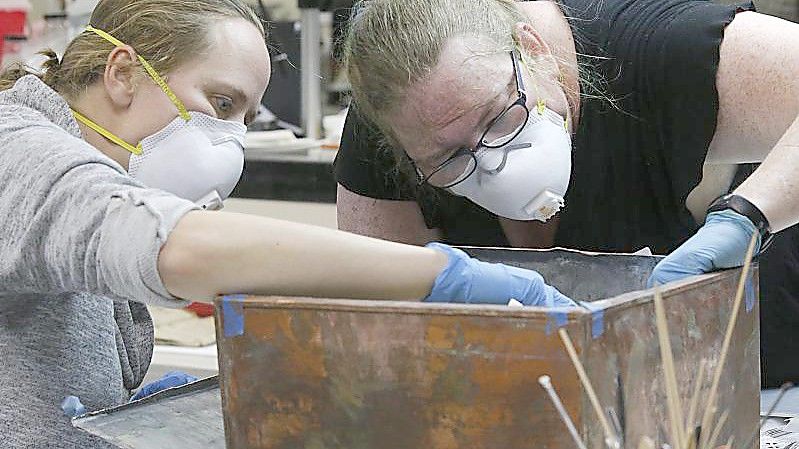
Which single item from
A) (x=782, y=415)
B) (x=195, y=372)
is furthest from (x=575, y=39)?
(x=195, y=372)

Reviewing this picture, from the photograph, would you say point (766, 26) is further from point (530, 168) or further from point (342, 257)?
point (342, 257)

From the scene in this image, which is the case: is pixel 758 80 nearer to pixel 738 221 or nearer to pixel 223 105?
pixel 738 221

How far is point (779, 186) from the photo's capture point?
120 cm

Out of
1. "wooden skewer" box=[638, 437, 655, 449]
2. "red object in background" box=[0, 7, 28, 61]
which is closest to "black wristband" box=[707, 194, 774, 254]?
"wooden skewer" box=[638, 437, 655, 449]

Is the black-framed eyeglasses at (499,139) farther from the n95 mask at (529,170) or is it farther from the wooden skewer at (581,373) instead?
the wooden skewer at (581,373)

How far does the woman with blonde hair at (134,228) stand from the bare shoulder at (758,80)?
464 millimetres

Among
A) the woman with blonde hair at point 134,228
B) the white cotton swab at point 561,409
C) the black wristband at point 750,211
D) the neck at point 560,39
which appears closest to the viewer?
the white cotton swab at point 561,409

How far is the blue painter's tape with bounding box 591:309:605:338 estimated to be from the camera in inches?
30.6

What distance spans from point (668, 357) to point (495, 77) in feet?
2.07

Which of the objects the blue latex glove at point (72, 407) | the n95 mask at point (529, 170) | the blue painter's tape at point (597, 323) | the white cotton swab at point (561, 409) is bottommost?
the blue latex glove at point (72, 407)

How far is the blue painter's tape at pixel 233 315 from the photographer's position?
2.85 ft

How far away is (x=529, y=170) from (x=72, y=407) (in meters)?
0.65

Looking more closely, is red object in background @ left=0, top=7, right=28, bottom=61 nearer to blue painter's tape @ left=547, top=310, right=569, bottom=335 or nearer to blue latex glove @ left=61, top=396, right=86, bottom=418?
blue latex glove @ left=61, top=396, right=86, bottom=418

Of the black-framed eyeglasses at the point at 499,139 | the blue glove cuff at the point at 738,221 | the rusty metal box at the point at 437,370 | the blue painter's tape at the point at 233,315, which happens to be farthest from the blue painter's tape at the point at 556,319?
the black-framed eyeglasses at the point at 499,139
